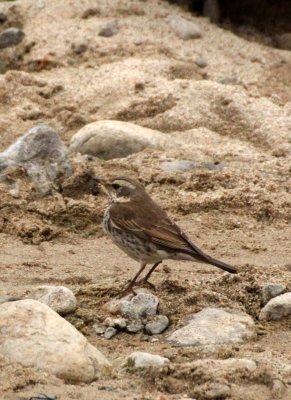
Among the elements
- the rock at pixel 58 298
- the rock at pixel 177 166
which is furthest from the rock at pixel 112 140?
the rock at pixel 58 298

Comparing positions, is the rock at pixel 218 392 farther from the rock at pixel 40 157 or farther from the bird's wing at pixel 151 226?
the rock at pixel 40 157

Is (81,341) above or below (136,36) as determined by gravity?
above

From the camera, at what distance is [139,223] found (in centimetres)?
851

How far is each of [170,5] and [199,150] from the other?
306cm

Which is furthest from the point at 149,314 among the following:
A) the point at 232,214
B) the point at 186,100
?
the point at 186,100

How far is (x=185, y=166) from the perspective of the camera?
10.3 m

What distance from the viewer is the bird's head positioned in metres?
8.80

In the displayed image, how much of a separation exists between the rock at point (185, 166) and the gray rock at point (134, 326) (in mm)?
3006

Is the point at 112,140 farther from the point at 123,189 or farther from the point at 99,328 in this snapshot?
the point at 99,328

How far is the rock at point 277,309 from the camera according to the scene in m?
7.43

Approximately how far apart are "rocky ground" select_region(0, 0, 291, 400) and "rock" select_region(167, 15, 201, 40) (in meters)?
0.02

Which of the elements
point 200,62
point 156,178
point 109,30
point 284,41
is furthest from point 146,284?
point 284,41

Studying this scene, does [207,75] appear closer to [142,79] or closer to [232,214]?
[142,79]

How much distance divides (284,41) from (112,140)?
3.56 metres
